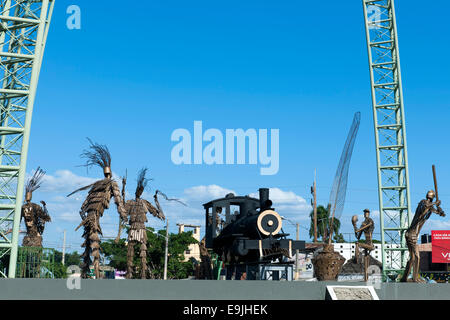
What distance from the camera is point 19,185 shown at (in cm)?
2077

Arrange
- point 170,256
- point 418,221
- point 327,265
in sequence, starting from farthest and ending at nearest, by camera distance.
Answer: point 170,256, point 418,221, point 327,265

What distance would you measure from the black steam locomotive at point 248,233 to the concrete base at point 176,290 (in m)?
3.34

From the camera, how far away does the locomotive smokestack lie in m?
18.3

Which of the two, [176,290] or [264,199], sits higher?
[264,199]

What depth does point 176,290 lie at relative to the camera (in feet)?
43.0

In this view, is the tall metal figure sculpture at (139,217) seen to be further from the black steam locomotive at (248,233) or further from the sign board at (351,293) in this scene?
the sign board at (351,293)

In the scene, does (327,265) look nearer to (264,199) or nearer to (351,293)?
(351,293)

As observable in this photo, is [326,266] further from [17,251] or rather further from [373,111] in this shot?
[373,111]

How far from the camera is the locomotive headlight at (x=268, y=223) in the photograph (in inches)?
697

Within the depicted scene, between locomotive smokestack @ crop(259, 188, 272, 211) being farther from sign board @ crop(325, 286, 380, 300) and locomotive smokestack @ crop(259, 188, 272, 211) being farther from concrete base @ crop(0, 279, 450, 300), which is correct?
sign board @ crop(325, 286, 380, 300)

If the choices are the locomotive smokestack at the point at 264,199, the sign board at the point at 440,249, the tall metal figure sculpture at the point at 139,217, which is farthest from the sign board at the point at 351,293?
the sign board at the point at 440,249

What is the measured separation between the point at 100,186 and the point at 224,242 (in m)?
5.32

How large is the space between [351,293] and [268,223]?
493 centimetres

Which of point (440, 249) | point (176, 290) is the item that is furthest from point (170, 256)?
point (176, 290)
